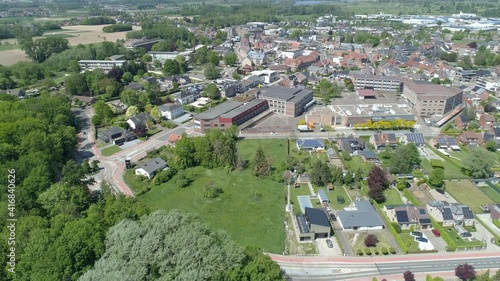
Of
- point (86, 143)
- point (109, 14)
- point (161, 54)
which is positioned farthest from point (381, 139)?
point (109, 14)

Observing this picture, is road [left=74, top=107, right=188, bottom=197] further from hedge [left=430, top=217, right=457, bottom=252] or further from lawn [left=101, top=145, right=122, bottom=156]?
hedge [left=430, top=217, right=457, bottom=252]

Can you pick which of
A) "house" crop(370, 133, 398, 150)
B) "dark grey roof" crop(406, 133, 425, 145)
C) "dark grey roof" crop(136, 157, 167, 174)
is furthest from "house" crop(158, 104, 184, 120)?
"dark grey roof" crop(406, 133, 425, 145)

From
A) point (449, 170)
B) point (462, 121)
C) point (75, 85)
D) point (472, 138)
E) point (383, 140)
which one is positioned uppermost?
point (75, 85)

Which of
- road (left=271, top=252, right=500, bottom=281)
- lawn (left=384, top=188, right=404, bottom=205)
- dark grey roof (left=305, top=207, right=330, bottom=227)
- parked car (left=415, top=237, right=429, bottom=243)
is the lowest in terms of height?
road (left=271, top=252, right=500, bottom=281)

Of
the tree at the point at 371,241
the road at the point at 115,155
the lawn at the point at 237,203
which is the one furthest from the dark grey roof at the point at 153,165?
the tree at the point at 371,241

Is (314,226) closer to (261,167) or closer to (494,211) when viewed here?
(261,167)

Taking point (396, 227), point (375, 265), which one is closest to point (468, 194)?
point (396, 227)

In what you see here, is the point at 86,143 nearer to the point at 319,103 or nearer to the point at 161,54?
the point at 319,103
